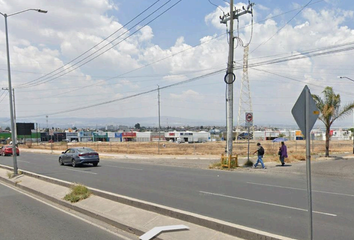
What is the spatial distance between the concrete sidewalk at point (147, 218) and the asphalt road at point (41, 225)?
1.35 feet

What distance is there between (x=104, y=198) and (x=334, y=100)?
24.7 m

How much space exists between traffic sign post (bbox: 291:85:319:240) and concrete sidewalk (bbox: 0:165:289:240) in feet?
3.78

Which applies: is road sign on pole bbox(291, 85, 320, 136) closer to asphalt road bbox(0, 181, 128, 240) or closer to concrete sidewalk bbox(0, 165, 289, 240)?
concrete sidewalk bbox(0, 165, 289, 240)

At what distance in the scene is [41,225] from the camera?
738cm

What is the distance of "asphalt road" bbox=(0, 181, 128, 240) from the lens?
258 inches

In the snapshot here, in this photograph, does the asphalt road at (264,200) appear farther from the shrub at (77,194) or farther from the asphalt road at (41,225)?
the asphalt road at (41,225)

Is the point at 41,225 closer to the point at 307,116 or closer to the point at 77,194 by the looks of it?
the point at 77,194

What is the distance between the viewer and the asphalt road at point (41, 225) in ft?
21.5

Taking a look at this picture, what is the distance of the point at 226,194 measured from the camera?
1092 centimetres

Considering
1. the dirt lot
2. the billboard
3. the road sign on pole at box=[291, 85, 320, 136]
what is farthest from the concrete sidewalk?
the billboard

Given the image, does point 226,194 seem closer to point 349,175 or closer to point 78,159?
point 349,175

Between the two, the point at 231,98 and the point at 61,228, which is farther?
the point at 231,98

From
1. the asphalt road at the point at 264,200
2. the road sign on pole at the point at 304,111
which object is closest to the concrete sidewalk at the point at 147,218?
the asphalt road at the point at 264,200

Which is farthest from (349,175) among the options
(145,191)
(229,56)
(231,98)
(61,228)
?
(61,228)
